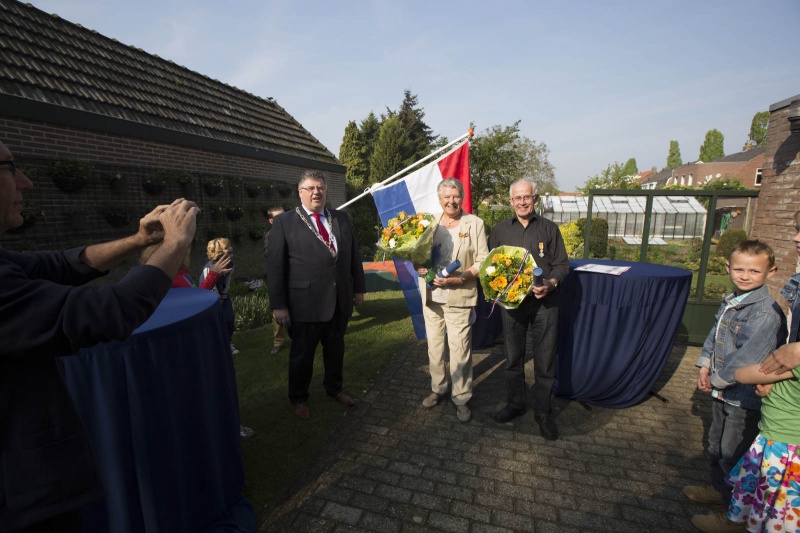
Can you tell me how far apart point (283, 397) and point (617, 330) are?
3488 mm

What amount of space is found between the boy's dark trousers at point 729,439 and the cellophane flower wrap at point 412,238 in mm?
2397

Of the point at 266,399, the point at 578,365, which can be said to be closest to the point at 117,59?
the point at 266,399

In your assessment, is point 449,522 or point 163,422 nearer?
point 163,422

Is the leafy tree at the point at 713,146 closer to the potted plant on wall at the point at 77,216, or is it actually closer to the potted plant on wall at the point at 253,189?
the potted plant on wall at the point at 253,189

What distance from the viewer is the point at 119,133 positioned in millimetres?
6305

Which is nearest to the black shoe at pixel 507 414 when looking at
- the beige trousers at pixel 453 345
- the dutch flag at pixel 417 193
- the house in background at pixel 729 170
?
the beige trousers at pixel 453 345

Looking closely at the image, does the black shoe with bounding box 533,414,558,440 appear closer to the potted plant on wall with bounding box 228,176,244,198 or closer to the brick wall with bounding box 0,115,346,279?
the brick wall with bounding box 0,115,346,279

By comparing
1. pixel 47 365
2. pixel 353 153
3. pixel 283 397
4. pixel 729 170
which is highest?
pixel 353 153

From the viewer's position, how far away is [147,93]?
24.7 feet

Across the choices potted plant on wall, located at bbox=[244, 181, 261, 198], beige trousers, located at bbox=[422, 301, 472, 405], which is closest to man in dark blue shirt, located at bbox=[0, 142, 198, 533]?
beige trousers, located at bbox=[422, 301, 472, 405]

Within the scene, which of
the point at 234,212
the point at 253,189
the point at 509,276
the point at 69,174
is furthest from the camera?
the point at 253,189

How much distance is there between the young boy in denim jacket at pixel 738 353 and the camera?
2.30 m

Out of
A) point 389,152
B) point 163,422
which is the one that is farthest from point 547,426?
point 389,152

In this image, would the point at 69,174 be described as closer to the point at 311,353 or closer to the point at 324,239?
the point at 324,239
